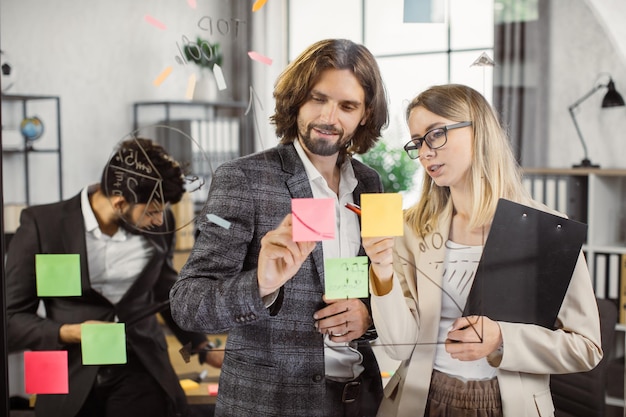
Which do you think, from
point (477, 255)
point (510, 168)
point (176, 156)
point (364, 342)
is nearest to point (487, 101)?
point (510, 168)

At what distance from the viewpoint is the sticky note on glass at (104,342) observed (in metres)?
1.60

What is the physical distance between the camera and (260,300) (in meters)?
1.42

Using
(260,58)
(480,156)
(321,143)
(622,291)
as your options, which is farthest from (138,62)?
(622,291)

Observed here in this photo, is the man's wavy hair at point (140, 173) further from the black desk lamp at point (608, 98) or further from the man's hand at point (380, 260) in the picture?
the black desk lamp at point (608, 98)

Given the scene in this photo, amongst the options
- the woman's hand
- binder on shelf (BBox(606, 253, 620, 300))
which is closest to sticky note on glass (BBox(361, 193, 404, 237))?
the woman's hand

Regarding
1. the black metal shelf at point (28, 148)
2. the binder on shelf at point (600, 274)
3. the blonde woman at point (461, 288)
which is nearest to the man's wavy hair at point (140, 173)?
the black metal shelf at point (28, 148)

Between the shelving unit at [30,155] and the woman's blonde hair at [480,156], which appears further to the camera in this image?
the shelving unit at [30,155]

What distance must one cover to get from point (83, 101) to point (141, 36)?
21 centimetres

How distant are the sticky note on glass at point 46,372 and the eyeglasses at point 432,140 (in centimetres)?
96

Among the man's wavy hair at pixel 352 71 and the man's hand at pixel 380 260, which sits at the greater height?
the man's wavy hair at pixel 352 71

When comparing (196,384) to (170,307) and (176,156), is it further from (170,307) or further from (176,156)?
(176,156)

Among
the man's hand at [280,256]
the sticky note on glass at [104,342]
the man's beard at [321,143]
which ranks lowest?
the sticky note on glass at [104,342]

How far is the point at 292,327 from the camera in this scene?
149cm

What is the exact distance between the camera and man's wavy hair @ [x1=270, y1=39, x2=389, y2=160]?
146 cm
